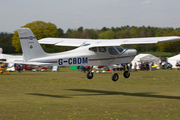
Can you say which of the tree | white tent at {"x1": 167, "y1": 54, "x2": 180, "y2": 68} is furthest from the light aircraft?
the tree

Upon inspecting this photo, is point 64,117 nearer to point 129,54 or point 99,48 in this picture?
point 99,48

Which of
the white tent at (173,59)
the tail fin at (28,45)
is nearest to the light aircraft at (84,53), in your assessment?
the tail fin at (28,45)

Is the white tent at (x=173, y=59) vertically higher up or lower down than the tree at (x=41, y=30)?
lower down

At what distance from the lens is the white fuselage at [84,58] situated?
1577cm

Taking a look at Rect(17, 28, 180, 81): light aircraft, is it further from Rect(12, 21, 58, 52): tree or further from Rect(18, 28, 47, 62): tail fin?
Rect(12, 21, 58, 52): tree

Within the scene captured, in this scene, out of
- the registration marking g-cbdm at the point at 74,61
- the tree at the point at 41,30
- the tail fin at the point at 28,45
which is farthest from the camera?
the tree at the point at 41,30

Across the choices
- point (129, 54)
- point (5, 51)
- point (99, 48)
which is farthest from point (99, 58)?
point (5, 51)

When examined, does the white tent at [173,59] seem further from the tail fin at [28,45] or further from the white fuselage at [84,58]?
the tail fin at [28,45]

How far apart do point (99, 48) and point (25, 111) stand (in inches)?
259

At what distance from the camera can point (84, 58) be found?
16.8 metres

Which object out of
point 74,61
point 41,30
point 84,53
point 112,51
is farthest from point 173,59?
point 41,30

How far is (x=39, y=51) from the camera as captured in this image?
1578 cm

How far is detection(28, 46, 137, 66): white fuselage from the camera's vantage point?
51.8 feet

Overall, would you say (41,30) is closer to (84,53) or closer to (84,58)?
(84,53)
